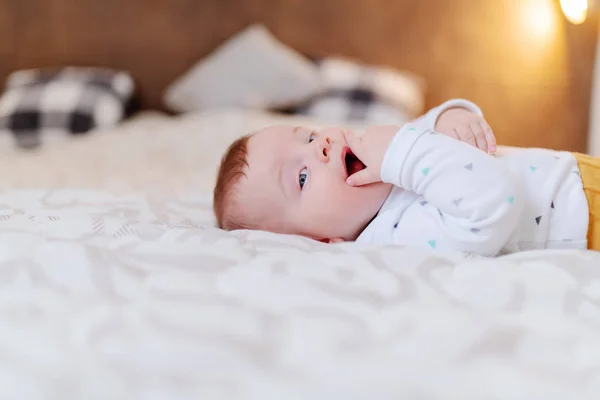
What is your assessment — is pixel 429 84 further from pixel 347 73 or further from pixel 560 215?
pixel 560 215

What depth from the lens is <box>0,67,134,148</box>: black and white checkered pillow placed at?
2.34 m

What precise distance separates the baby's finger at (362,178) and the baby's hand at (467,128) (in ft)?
0.63

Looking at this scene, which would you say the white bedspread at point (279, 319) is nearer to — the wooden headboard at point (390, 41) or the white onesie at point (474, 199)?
the white onesie at point (474, 199)

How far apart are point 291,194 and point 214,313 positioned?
414 millimetres

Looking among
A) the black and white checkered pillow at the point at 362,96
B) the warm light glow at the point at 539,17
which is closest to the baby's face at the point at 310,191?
the black and white checkered pillow at the point at 362,96

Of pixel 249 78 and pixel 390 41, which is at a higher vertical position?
pixel 390 41

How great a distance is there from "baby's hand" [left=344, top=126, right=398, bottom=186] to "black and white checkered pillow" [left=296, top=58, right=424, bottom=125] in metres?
1.43

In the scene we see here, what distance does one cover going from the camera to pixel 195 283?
25.2 inches

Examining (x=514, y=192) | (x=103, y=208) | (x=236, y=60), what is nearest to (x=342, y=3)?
(x=236, y=60)

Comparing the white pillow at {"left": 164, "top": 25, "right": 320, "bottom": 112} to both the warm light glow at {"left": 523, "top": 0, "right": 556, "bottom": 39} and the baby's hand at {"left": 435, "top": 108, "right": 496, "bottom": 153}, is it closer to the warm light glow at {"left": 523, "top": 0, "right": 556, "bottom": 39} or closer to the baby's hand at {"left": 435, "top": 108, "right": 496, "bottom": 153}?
the warm light glow at {"left": 523, "top": 0, "right": 556, "bottom": 39}

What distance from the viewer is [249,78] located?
2521 millimetres

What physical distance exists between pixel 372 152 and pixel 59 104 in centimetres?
185

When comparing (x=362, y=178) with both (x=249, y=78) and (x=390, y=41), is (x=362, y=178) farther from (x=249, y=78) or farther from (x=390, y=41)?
(x=390, y=41)

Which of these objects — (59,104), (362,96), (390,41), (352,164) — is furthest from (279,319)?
(390,41)
